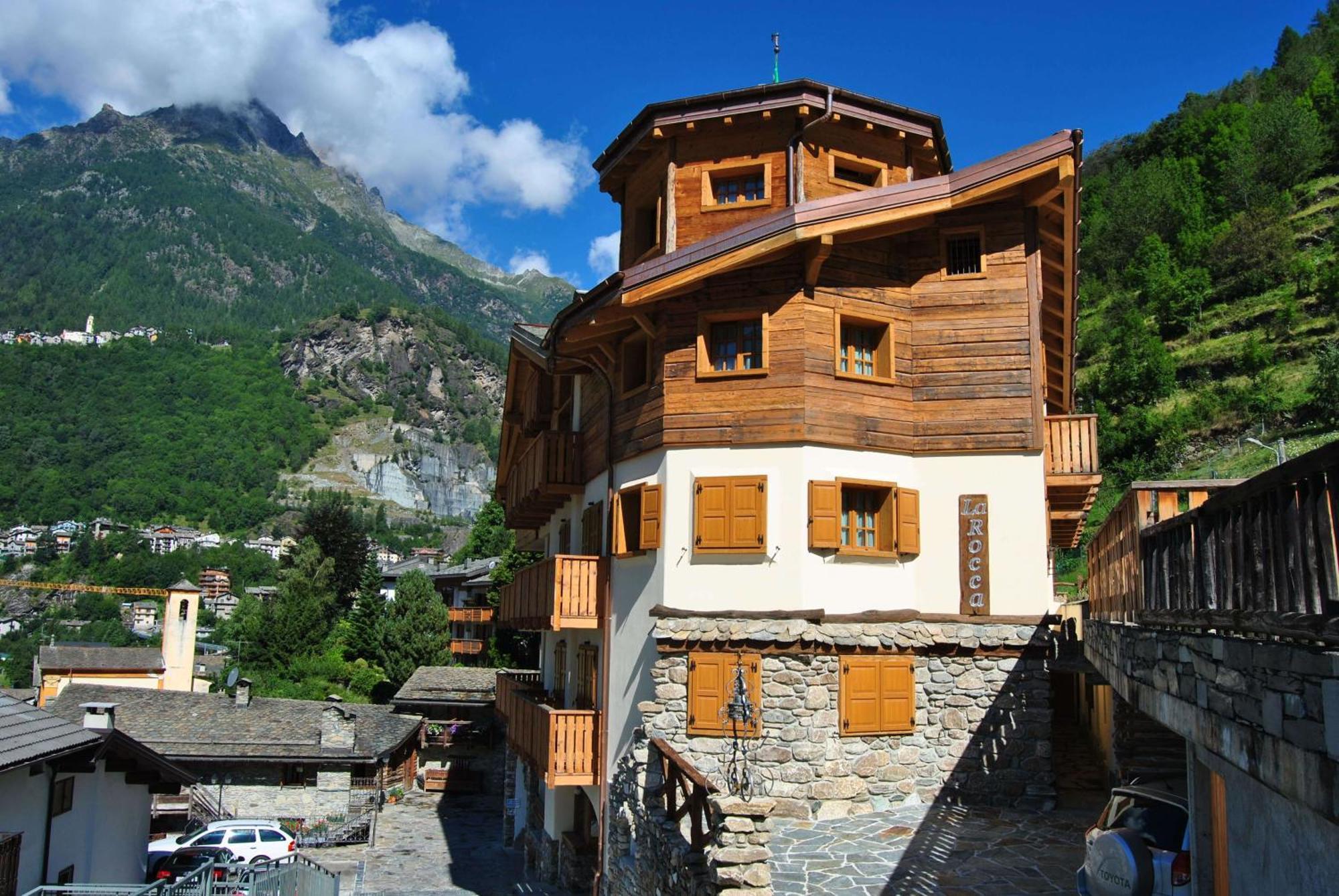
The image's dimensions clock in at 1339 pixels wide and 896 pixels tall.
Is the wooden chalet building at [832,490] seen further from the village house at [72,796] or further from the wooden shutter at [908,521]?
the village house at [72,796]

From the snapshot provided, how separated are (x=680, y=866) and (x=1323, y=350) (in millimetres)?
55246

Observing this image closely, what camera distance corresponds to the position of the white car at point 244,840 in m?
28.7

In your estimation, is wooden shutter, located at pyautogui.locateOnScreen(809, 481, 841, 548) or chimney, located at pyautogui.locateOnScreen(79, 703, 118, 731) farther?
chimney, located at pyautogui.locateOnScreen(79, 703, 118, 731)

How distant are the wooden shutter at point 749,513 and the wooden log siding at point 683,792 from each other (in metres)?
3.30

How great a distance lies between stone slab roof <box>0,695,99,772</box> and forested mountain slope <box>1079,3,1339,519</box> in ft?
163

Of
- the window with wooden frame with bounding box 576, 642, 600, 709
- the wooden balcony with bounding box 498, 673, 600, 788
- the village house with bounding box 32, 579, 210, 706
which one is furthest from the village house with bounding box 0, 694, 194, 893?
the village house with bounding box 32, 579, 210, 706

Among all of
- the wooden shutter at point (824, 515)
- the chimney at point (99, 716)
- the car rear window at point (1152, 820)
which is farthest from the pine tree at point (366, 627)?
the car rear window at point (1152, 820)

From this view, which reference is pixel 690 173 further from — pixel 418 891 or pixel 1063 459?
pixel 418 891

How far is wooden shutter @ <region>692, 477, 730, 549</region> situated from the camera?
16.2 m

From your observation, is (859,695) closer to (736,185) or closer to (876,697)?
(876,697)

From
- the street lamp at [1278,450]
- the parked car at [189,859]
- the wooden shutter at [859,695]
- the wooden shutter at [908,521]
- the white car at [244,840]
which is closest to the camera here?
the street lamp at [1278,450]

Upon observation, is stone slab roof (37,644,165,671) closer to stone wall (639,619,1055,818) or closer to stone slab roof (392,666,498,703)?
stone slab roof (392,666,498,703)

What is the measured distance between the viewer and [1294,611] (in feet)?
17.7

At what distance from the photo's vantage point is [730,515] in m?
16.2
